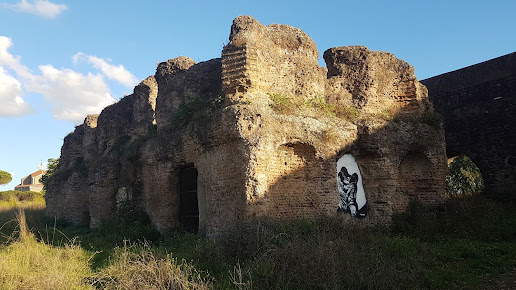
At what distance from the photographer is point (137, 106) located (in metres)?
13.8

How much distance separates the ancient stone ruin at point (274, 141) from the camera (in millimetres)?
8898

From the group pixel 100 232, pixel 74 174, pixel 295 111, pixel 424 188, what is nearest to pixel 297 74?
pixel 295 111

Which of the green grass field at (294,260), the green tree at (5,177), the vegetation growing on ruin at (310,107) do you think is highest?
the green tree at (5,177)

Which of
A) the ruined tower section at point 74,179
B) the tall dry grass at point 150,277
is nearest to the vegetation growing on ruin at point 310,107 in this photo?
the tall dry grass at point 150,277

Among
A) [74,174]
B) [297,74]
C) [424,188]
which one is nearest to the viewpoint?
[297,74]

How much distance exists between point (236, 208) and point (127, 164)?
5543 millimetres

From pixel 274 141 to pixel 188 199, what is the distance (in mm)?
3370

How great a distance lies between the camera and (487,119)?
45.3ft

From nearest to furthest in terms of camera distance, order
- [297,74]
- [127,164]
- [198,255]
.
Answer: [198,255], [297,74], [127,164]

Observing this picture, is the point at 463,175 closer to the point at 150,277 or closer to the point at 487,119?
the point at 487,119

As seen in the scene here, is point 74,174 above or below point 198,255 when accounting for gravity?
above

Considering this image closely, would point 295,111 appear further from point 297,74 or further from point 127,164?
point 127,164

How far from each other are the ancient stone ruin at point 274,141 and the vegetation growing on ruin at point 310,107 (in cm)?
4

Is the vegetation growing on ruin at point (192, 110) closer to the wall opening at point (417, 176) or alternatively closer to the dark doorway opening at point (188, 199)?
the dark doorway opening at point (188, 199)
